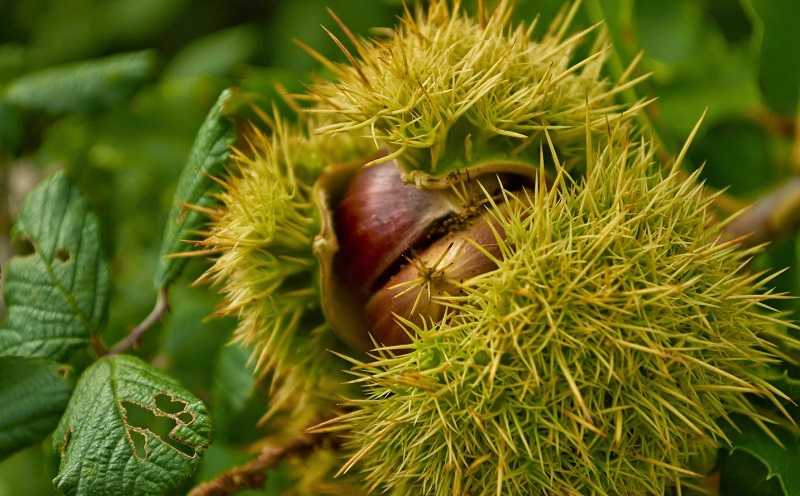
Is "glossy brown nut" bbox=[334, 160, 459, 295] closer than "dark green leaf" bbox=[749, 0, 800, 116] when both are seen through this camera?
Yes

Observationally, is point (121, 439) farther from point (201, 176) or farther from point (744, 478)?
point (744, 478)

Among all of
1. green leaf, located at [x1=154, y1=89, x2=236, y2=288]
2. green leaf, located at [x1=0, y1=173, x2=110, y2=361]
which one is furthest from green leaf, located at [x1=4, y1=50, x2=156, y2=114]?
green leaf, located at [x1=154, y1=89, x2=236, y2=288]

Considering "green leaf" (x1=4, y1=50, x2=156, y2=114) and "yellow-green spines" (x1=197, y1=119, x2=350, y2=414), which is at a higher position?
"green leaf" (x1=4, y1=50, x2=156, y2=114)

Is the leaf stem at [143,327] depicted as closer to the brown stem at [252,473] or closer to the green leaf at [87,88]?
the brown stem at [252,473]

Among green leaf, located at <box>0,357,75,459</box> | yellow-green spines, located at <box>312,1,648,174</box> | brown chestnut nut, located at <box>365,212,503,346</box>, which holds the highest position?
yellow-green spines, located at <box>312,1,648,174</box>

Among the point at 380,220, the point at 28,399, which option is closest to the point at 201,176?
the point at 380,220

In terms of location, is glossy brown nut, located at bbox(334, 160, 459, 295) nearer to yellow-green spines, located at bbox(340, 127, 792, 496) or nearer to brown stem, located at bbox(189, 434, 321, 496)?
yellow-green spines, located at bbox(340, 127, 792, 496)

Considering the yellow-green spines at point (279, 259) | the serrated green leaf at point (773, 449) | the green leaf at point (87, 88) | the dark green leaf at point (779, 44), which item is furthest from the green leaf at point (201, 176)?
the dark green leaf at point (779, 44)

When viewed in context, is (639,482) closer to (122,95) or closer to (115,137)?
(122,95)
